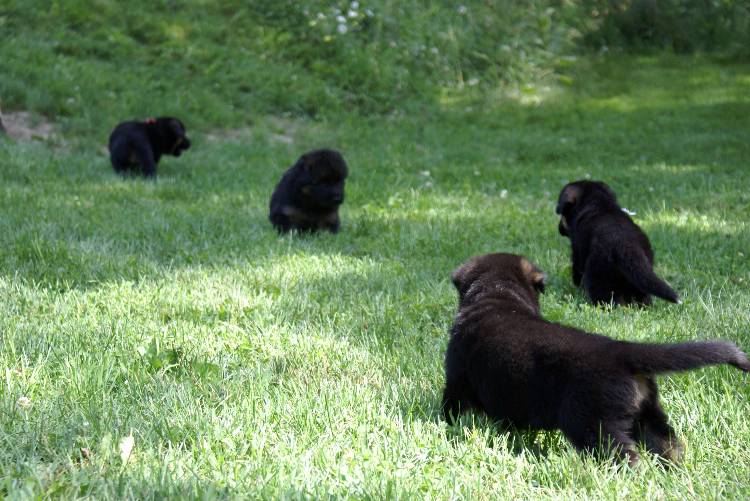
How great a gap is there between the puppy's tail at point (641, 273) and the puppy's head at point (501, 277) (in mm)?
1182

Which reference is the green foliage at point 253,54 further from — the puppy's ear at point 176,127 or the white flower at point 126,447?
the white flower at point 126,447

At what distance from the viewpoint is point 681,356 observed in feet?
8.63

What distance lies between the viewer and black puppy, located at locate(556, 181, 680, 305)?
4.81m

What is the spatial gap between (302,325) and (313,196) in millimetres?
2911

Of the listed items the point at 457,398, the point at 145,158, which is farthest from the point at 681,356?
the point at 145,158

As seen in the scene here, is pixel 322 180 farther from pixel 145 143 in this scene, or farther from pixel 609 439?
pixel 609 439

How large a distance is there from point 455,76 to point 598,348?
15091 mm

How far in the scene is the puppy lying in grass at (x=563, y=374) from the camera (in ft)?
8.76

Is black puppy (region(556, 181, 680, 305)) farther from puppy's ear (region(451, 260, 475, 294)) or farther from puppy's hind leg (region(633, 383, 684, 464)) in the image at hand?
puppy's hind leg (region(633, 383, 684, 464))

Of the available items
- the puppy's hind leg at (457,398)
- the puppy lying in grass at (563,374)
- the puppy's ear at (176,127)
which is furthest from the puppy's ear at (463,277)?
the puppy's ear at (176,127)

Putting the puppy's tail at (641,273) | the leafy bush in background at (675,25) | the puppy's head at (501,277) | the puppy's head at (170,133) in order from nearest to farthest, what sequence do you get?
1. the puppy's head at (501,277)
2. the puppy's tail at (641,273)
3. the puppy's head at (170,133)
4. the leafy bush in background at (675,25)

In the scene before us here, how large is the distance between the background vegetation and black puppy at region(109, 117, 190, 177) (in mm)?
342

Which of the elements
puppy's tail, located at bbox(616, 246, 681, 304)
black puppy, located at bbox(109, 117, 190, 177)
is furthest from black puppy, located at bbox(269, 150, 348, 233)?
black puppy, located at bbox(109, 117, 190, 177)

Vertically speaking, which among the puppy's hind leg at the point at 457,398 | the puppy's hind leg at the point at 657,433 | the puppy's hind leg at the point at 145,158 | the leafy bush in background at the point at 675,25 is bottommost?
the puppy's hind leg at the point at 145,158
